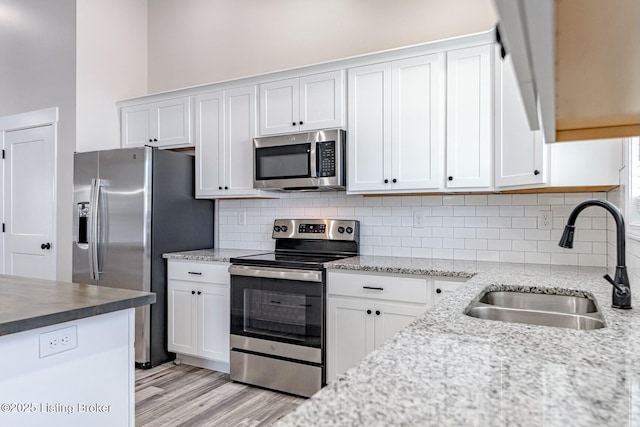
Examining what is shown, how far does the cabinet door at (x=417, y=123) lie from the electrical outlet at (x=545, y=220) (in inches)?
27.0

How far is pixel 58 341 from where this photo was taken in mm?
1479

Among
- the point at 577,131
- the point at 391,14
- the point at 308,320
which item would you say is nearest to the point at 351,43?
the point at 391,14

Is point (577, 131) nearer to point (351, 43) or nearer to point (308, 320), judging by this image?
point (308, 320)

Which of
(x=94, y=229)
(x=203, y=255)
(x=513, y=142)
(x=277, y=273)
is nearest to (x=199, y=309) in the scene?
(x=203, y=255)

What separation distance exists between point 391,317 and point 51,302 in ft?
5.84

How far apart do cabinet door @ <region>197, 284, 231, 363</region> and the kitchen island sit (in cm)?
145

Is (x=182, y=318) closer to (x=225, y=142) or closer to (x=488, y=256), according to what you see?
(x=225, y=142)

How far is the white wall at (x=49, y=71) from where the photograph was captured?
3.89m

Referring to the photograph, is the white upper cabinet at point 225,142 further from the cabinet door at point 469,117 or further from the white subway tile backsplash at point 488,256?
the white subway tile backsplash at point 488,256

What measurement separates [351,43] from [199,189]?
5.77 ft

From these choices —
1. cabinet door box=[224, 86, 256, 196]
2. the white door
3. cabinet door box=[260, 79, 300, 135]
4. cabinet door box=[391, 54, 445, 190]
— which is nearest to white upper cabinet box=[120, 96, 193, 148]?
cabinet door box=[224, 86, 256, 196]

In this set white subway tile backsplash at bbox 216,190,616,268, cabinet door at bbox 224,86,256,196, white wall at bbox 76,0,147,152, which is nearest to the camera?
white subway tile backsplash at bbox 216,190,616,268

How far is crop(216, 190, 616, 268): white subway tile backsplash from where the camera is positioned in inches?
105

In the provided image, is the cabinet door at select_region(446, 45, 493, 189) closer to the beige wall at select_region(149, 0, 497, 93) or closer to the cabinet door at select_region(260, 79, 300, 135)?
the beige wall at select_region(149, 0, 497, 93)
